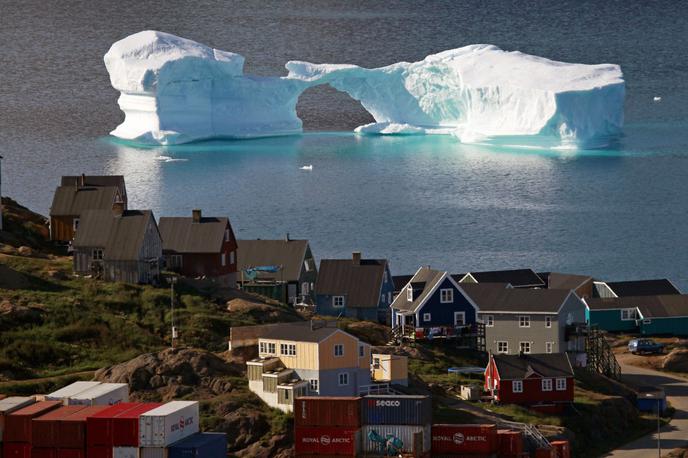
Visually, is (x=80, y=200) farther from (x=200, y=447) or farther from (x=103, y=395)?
(x=200, y=447)

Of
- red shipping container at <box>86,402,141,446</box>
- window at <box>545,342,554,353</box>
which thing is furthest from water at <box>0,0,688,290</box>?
red shipping container at <box>86,402,141,446</box>

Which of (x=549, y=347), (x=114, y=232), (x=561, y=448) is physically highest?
(x=114, y=232)

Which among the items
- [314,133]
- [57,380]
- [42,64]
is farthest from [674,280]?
[42,64]

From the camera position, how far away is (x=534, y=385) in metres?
46.0

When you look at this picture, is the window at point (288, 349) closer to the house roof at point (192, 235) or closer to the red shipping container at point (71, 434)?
the red shipping container at point (71, 434)

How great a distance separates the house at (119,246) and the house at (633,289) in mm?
18955

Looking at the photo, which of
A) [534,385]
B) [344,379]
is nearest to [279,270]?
[534,385]

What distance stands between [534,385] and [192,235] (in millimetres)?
13056

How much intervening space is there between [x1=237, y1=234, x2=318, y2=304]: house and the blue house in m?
4.19

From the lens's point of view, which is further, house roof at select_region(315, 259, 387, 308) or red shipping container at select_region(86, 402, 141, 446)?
house roof at select_region(315, 259, 387, 308)

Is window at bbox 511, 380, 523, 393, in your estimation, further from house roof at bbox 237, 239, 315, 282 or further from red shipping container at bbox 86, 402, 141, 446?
red shipping container at bbox 86, 402, 141, 446

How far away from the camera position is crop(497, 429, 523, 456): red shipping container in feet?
126

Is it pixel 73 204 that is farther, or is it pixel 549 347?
pixel 73 204

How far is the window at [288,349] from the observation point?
42.1 meters
